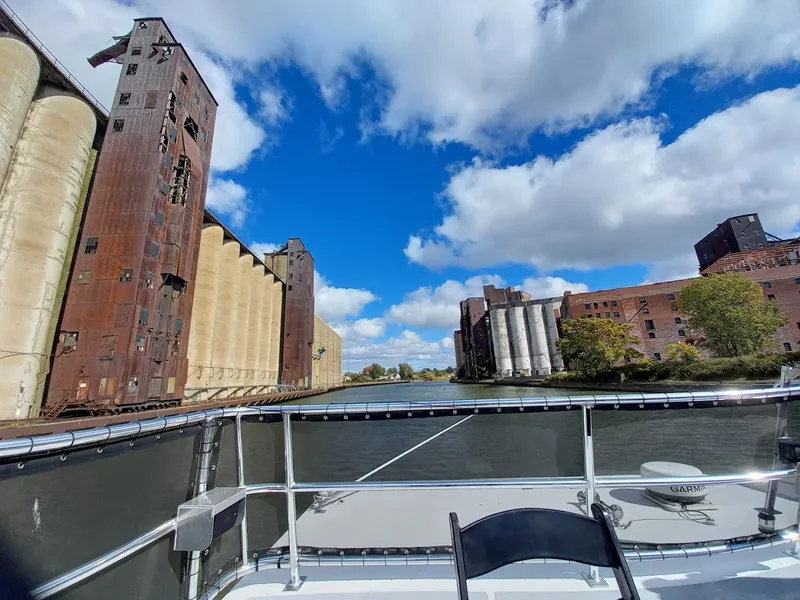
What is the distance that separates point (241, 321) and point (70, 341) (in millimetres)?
19177

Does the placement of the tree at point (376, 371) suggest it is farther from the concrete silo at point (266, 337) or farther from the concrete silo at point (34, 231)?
the concrete silo at point (34, 231)

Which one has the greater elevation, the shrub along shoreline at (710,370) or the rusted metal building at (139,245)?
the rusted metal building at (139,245)

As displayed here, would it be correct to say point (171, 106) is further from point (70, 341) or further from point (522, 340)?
point (522, 340)

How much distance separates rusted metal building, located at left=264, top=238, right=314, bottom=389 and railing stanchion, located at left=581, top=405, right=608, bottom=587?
5220cm

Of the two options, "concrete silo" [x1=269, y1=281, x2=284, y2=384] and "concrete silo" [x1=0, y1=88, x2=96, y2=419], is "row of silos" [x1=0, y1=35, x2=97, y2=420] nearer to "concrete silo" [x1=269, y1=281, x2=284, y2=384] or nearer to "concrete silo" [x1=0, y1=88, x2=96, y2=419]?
"concrete silo" [x1=0, y1=88, x2=96, y2=419]

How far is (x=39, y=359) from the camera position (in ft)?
52.1

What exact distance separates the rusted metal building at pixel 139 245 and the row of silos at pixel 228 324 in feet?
21.2

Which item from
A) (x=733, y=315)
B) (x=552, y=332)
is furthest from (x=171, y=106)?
(x=552, y=332)

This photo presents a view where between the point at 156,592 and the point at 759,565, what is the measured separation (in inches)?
140

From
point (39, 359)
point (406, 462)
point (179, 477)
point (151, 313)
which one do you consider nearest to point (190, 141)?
point (151, 313)

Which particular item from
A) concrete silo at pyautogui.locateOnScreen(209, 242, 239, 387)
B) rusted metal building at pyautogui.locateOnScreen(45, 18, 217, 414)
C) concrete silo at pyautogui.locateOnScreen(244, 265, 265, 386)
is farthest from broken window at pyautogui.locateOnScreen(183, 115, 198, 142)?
concrete silo at pyautogui.locateOnScreen(244, 265, 265, 386)

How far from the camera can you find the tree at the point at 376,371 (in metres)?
156

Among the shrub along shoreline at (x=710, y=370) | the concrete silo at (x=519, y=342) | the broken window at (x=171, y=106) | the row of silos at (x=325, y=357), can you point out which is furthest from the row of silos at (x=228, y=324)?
the concrete silo at (x=519, y=342)

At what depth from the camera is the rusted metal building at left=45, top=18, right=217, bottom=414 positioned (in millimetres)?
17047
